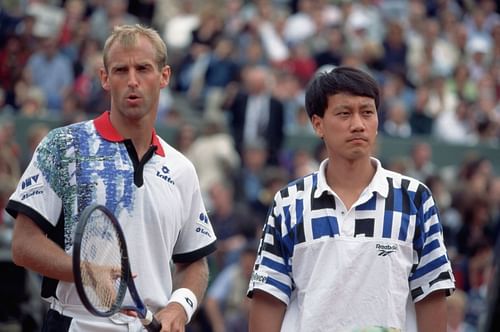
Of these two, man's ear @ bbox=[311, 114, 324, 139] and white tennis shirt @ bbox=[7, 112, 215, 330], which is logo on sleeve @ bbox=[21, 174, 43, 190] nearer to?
white tennis shirt @ bbox=[7, 112, 215, 330]

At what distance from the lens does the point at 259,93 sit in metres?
17.7

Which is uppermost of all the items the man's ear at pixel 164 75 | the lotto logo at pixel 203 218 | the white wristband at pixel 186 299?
the man's ear at pixel 164 75

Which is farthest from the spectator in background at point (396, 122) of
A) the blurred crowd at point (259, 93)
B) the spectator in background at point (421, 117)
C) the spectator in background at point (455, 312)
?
the spectator in background at point (455, 312)

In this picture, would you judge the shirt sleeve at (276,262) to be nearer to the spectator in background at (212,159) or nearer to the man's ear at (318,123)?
the man's ear at (318,123)

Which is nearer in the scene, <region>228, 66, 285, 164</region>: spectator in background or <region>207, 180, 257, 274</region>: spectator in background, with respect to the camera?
<region>207, 180, 257, 274</region>: spectator in background

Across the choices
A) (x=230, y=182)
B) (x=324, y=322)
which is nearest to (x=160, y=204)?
(x=324, y=322)

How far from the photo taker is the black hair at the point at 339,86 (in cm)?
584

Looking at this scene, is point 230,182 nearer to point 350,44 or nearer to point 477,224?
point 477,224

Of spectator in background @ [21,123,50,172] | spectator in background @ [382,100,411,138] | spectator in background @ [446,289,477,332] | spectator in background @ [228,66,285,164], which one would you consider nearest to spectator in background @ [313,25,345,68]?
spectator in background @ [382,100,411,138]

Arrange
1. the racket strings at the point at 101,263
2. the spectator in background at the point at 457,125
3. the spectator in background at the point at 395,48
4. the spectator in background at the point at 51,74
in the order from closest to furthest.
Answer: the racket strings at the point at 101,263 < the spectator in background at the point at 51,74 < the spectator in background at the point at 457,125 < the spectator in background at the point at 395,48

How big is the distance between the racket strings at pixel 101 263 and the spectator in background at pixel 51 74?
507 inches

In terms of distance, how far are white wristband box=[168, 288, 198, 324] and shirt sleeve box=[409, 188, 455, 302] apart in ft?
3.19

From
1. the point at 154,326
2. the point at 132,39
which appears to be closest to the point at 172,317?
the point at 154,326

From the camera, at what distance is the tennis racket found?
5.12 metres
